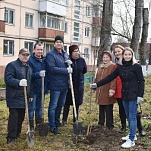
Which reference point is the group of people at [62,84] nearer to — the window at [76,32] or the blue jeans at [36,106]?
the blue jeans at [36,106]

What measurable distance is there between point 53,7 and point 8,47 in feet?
20.8

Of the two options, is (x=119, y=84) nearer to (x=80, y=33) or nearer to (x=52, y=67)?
(x=52, y=67)

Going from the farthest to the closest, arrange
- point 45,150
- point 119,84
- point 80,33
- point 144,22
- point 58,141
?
1. point 80,33
2. point 144,22
3. point 119,84
4. point 58,141
5. point 45,150

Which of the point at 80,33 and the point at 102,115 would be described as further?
the point at 80,33

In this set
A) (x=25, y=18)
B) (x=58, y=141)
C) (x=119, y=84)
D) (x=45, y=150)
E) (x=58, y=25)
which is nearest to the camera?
(x=45, y=150)

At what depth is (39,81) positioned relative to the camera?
535 cm

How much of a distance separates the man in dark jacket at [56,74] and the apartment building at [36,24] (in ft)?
47.4

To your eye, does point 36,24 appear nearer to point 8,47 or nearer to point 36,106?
point 8,47

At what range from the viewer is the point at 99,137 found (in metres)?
5.34

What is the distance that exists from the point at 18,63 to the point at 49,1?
23075 millimetres

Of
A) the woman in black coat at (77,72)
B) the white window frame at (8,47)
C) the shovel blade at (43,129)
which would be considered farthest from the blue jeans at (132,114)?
the white window frame at (8,47)

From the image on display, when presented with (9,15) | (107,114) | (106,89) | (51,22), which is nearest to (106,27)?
(106,89)

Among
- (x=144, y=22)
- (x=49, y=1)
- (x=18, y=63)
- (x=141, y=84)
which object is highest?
(x=49, y=1)

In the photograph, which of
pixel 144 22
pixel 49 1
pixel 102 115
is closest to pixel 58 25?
pixel 49 1
